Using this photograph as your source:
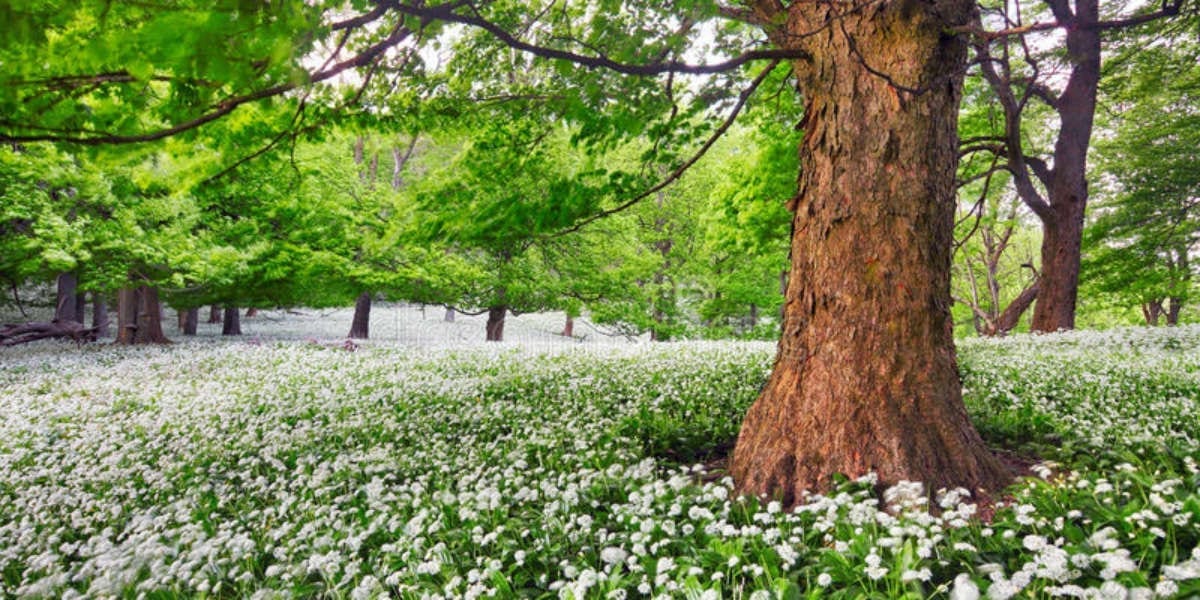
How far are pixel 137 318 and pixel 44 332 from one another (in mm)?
2907

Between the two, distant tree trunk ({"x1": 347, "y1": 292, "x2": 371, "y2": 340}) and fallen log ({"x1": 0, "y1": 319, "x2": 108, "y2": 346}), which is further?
distant tree trunk ({"x1": 347, "y1": 292, "x2": 371, "y2": 340})

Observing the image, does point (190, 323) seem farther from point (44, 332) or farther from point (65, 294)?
point (44, 332)

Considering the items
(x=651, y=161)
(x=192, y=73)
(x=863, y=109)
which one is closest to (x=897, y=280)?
(x=863, y=109)

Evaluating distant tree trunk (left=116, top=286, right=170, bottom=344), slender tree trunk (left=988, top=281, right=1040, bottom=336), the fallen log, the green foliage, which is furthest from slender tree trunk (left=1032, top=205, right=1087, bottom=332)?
the fallen log

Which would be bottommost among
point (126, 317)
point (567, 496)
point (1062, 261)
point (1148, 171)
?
point (567, 496)

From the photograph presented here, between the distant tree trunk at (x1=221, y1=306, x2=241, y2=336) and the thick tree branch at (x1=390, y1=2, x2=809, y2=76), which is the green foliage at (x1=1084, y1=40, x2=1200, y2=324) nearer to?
the thick tree branch at (x1=390, y1=2, x2=809, y2=76)

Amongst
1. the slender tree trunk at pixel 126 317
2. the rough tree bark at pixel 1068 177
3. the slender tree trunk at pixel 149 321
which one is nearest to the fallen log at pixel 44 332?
the slender tree trunk at pixel 126 317

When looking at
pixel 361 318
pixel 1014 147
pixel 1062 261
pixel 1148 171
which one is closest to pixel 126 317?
pixel 361 318

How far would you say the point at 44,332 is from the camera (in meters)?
18.4

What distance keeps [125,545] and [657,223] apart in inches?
962

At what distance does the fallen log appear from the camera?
1774 cm

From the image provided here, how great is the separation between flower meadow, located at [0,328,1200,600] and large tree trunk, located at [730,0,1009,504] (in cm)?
33

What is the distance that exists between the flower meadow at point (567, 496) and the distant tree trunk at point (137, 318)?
9577 millimetres

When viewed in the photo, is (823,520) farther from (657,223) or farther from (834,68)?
(657,223)
